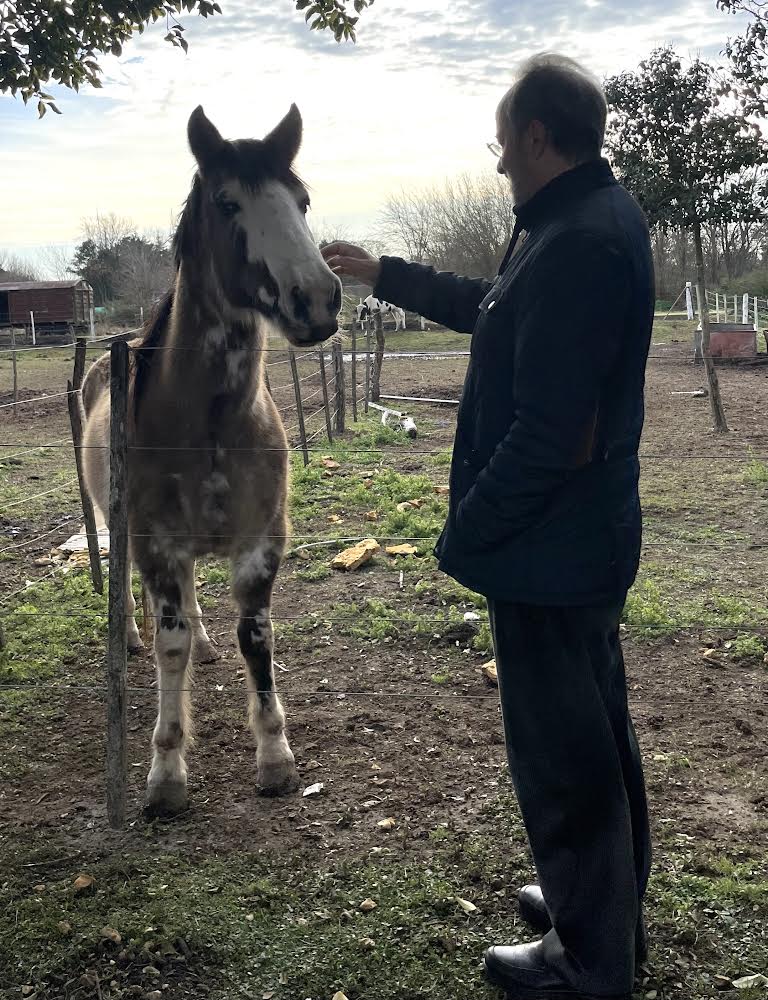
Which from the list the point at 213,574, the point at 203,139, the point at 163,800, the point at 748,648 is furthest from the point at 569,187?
the point at 213,574

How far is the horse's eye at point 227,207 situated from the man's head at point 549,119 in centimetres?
138

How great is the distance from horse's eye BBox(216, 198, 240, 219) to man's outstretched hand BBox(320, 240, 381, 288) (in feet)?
1.30

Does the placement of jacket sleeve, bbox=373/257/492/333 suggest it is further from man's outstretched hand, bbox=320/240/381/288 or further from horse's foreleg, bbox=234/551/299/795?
horse's foreleg, bbox=234/551/299/795

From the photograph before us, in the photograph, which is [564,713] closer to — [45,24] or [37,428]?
[45,24]

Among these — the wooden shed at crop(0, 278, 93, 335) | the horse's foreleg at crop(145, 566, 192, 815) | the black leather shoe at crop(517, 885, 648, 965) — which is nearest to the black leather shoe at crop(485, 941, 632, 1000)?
the black leather shoe at crop(517, 885, 648, 965)

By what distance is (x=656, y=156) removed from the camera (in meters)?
11.4

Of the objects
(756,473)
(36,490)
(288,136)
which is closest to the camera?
(288,136)

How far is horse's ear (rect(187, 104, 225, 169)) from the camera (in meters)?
3.15

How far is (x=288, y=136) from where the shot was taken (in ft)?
10.8

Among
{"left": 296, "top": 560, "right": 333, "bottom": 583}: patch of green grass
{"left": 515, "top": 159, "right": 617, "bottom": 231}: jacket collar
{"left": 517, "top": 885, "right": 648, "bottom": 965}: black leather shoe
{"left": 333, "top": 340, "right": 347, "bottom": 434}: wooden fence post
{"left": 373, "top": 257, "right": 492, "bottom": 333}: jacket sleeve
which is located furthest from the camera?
{"left": 333, "top": 340, "right": 347, "bottom": 434}: wooden fence post

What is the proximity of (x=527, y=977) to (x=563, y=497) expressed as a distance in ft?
4.90

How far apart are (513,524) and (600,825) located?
91 centimetres

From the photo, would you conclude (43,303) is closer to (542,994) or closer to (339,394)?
(339,394)

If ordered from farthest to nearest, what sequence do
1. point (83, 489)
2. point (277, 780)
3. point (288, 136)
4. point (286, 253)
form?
point (83, 489) → point (277, 780) → point (288, 136) → point (286, 253)
